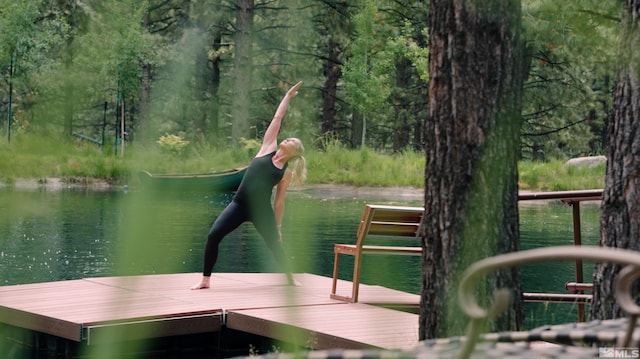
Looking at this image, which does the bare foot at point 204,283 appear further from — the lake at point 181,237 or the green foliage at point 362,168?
the green foliage at point 362,168

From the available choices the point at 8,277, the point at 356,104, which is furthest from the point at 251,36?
the point at 8,277

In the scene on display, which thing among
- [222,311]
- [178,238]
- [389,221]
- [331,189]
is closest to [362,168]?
[331,189]

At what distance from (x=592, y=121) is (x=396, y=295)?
33969 millimetres

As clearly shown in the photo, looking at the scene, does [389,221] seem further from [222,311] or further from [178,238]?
[178,238]

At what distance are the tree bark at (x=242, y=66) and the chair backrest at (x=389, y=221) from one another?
24.9m

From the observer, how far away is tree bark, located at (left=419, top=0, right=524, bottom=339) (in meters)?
4.21

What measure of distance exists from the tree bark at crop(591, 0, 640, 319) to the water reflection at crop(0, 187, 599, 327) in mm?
260

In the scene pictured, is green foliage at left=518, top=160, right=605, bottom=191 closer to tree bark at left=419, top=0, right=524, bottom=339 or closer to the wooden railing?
the wooden railing

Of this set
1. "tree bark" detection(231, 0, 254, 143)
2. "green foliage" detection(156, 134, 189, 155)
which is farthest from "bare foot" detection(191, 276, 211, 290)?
"tree bark" detection(231, 0, 254, 143)

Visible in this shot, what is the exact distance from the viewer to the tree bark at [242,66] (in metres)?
32.8

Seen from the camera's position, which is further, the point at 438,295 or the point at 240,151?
the point at 240,151

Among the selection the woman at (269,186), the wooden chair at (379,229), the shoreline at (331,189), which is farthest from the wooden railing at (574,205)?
the shoreline at (331,189)

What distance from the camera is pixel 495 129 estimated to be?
4246 mm

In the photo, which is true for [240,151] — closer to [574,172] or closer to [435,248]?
[574,172]
